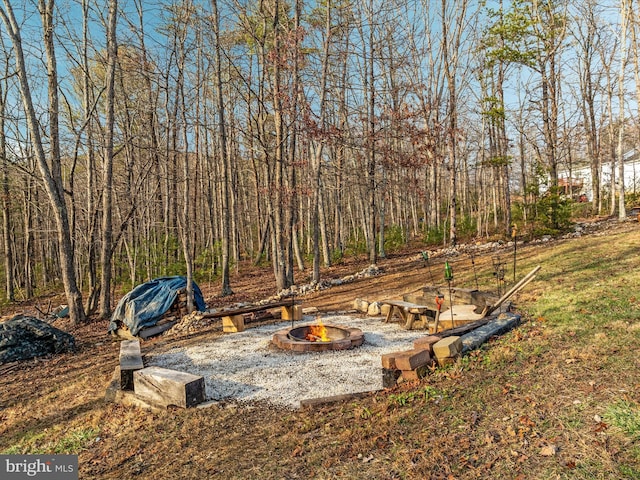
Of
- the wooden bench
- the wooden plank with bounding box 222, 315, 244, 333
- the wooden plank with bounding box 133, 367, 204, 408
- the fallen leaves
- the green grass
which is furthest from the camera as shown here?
the wooden plank with bounding box 222, 315, 244, 333

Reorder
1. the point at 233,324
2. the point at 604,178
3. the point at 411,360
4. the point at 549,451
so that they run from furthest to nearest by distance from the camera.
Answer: the point at 604,178 → the point at 233,324 → the point at 411,360 → the point at 549,451

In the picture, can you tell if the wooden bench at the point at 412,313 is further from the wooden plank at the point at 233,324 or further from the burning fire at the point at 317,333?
the wooden plank at the point at 233,324

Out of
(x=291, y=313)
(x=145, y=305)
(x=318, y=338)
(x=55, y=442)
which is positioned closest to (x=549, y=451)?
(x=318, y=338)

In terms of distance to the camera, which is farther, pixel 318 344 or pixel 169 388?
pixel 318 344

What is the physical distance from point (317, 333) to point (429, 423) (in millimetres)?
3777

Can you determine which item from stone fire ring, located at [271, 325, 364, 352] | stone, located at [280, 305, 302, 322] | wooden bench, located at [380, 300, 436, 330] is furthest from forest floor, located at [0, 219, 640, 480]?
stone, located at [280, 305, 302, 322]

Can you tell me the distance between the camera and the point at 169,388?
4.76 m

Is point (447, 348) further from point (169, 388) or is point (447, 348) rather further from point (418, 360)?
point (169, 388)

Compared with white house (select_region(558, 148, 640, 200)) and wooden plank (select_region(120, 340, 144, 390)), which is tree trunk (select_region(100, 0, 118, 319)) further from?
white house (select_region(558, 148, 640, 200))

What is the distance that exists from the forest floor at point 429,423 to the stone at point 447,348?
0.14 meters

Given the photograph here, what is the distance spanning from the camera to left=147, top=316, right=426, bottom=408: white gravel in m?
4.99

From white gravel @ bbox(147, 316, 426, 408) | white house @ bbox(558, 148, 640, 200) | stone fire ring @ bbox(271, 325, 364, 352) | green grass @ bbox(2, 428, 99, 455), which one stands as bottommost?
green grass @ bbox(2, 428, 99, 455)

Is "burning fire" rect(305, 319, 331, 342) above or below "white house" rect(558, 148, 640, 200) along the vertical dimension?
below

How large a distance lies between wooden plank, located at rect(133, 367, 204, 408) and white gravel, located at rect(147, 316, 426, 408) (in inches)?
12.9
